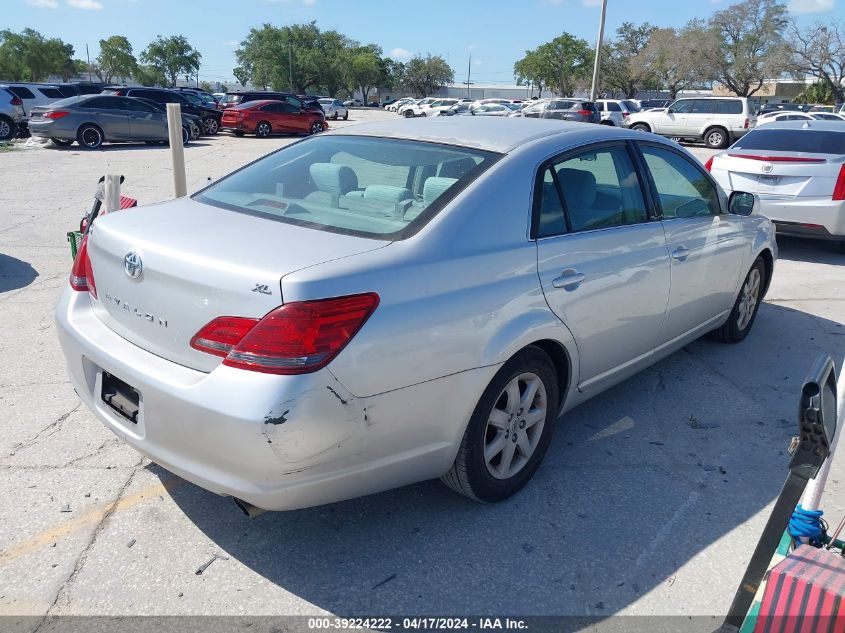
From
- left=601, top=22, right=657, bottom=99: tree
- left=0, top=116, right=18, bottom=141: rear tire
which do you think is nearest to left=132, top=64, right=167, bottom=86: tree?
left=601, top=22, right=657, bottom=99: tree

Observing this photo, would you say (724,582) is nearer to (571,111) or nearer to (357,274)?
(357,274)

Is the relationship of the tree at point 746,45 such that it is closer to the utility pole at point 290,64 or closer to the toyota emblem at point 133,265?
the utility pole at point 290,64

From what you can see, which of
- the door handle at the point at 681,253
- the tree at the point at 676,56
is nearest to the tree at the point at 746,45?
the tree at the point at 676,56

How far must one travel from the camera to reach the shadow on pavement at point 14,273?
634 cm

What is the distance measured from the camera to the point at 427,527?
3047 millimetres

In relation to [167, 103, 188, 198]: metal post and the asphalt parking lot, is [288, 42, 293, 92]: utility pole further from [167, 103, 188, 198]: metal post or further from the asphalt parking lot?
the asphalt parking lot

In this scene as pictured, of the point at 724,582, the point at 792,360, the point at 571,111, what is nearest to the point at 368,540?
the point at 724,582

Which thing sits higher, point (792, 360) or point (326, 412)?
point (326, 412)

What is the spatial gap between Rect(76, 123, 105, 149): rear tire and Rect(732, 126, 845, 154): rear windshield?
17672 mm

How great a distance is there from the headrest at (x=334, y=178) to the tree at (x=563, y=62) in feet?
258

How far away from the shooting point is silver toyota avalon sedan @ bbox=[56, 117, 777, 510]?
234 centimetres

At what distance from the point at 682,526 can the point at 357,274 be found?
1.88 meters

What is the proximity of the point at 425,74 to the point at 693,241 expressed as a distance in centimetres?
11075

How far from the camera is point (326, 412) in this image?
232 centimetres
